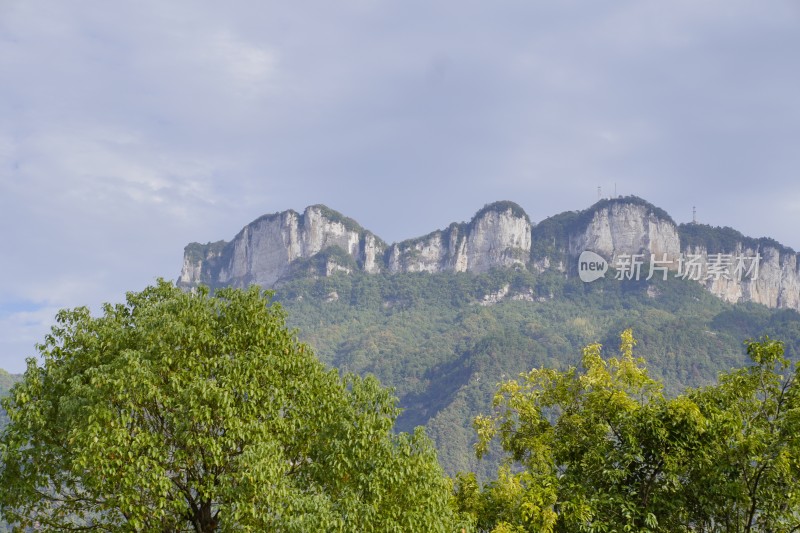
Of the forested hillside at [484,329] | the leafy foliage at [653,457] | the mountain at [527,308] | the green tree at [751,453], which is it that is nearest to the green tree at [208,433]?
the leafy foliage at [653,457]

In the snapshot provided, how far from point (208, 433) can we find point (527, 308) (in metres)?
173

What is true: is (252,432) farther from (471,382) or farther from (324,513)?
(471,382)

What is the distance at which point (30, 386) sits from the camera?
35.4ft

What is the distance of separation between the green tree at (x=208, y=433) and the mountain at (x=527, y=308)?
10599 cm

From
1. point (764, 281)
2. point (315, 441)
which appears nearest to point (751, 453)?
point (315, 441)

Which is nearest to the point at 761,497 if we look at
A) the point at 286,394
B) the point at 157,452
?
the point at 286,394

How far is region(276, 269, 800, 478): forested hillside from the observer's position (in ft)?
407

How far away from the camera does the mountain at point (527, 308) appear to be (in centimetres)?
13088

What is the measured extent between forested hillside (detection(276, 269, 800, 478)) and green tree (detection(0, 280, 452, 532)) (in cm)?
8520

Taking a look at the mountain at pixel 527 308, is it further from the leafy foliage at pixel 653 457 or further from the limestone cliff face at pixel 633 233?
the leafy foliage at pixel 653 457

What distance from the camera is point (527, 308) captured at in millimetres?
179250
